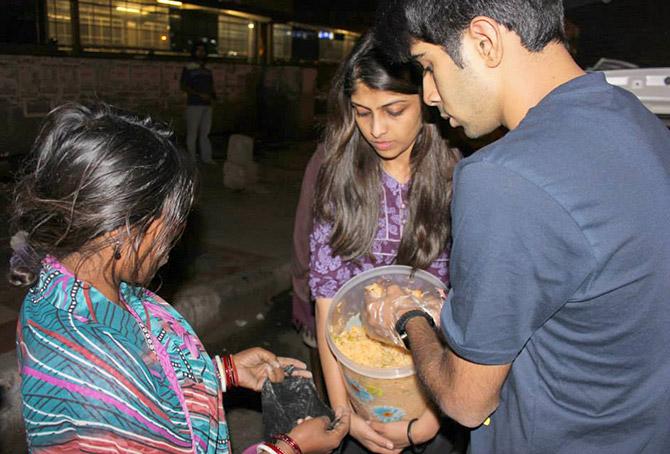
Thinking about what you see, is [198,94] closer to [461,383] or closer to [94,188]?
[94,188]

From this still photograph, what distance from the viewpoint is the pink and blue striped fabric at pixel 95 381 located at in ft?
3.84

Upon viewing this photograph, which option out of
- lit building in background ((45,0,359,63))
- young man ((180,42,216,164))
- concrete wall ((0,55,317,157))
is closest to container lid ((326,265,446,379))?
concrete wall ((0,55,317,157))

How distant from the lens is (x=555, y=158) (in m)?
1.05

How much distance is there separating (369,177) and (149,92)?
10.5 meters

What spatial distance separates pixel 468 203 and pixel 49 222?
901mm

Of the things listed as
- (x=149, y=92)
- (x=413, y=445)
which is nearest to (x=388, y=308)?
(x=413, y=445)

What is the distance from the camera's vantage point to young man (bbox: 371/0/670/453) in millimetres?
1041

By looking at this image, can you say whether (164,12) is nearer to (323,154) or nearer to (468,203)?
(323,154)

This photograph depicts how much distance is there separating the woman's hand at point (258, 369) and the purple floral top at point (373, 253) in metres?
0.30

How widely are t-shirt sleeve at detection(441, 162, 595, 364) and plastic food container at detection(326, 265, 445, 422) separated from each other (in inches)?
24.1

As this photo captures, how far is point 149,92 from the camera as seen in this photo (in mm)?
11555

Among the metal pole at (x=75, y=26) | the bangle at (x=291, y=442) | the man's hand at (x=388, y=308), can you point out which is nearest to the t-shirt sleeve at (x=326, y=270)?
the man's hand at (x=388, y=308)

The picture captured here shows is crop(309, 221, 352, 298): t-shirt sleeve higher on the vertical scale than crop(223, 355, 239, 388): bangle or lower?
higher

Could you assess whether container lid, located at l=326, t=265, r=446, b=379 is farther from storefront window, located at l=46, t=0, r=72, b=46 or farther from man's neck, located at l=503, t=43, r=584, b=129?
storefront window, located at l=46, t=0, r=72, b=46
